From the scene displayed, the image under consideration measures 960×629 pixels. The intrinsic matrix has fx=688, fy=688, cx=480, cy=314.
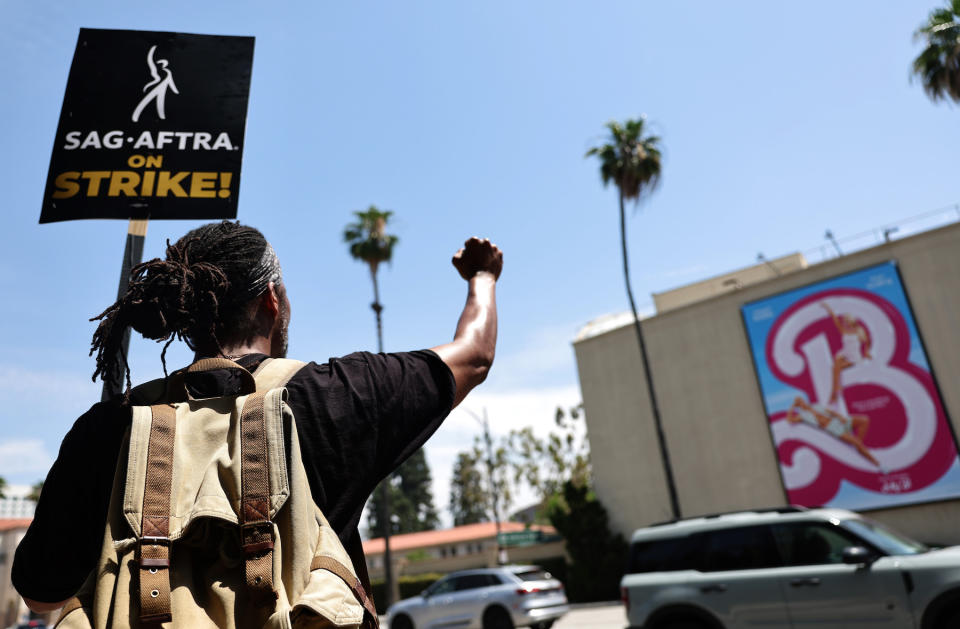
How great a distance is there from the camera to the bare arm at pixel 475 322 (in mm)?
1648

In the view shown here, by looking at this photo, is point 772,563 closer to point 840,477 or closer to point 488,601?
point 488,601

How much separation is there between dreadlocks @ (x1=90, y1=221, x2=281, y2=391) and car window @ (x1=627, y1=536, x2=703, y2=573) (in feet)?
27.3

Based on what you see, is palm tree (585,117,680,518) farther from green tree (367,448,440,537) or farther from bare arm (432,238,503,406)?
green tree (367,448,440,537)

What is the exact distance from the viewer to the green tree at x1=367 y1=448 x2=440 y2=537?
3403 inches

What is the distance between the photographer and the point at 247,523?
4.09 feet

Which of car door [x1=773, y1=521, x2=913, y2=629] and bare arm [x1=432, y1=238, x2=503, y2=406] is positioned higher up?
bare arm [x1=432, y1=238, x2=503, y2=406]

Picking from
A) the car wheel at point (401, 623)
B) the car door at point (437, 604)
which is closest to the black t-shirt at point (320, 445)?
the car door at point (437, 604)

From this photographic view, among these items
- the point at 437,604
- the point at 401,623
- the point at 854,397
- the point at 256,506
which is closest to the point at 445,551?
the point at 854,397

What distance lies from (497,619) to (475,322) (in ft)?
48.0

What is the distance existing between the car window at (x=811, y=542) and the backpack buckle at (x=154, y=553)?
818 cm

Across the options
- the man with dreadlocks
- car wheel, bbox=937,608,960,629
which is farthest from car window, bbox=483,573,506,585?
the man with dreadlocks

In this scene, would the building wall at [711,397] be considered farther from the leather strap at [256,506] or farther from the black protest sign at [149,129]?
the leather strap at [256,506]

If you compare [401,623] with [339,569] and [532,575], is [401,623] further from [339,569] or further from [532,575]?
[339,569]

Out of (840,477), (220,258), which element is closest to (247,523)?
(220,258)
